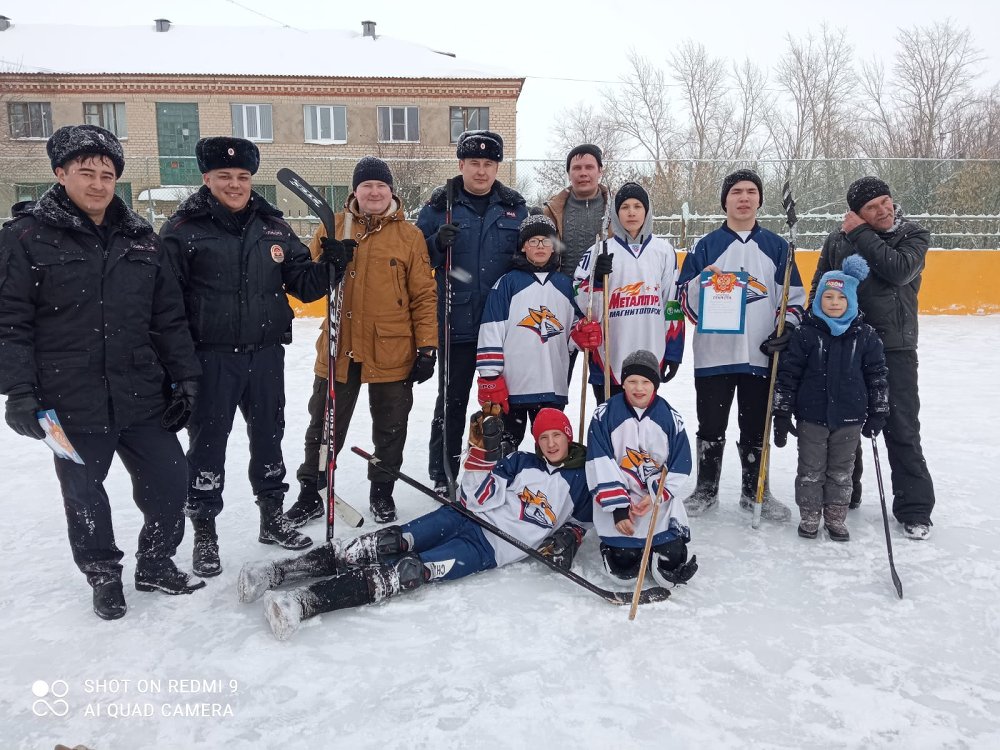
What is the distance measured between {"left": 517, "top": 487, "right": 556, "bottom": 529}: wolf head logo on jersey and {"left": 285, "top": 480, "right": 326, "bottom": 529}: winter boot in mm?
1267

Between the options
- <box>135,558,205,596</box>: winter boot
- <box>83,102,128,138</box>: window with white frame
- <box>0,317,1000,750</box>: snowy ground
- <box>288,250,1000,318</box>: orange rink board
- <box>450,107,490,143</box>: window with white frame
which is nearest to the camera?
<box>0,317,1000,750</box>: snowy ground

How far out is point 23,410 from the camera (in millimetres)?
2529

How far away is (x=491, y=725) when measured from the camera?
221 centimetres

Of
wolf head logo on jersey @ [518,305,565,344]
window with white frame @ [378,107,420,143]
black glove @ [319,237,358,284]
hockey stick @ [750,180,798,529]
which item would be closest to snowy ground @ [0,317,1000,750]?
hockey stick @ [750,180,798,529]

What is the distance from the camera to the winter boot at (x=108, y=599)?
283cm

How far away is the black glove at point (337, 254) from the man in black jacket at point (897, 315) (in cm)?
250

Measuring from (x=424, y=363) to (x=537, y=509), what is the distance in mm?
1016

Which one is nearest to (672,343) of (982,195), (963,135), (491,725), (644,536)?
(644,536)

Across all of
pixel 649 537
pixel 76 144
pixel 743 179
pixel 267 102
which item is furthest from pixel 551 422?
pixel 267 102

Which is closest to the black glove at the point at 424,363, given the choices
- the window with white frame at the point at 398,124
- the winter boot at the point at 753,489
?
the winter boot at the point at 753,489

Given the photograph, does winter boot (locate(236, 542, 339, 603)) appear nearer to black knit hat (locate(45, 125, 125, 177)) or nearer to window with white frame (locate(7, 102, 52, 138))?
black knit hat (locate(45, 125, 125, 177))

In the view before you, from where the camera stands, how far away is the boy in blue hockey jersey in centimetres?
348

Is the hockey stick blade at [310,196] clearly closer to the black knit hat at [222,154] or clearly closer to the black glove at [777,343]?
the black knit hat at [222,154]

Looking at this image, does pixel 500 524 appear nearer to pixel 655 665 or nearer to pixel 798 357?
pixel 655 665
